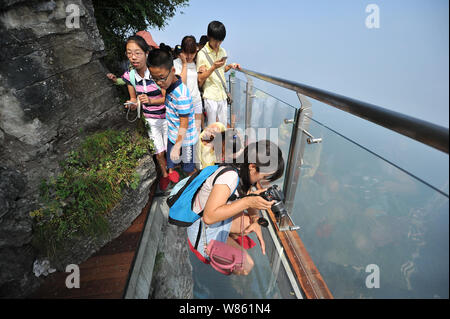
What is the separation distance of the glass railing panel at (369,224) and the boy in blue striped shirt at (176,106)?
55.2 inches

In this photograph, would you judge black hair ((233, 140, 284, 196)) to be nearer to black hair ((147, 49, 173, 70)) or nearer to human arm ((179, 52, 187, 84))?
black hair ((147, 49, 173, 70))

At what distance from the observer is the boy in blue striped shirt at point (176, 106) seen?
2044 mm

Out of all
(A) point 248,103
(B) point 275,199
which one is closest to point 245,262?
(B) point 275,199

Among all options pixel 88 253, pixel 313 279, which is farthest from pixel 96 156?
pixel 313 279

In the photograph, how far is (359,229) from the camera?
53.7 inches

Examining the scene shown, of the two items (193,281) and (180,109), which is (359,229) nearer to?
(180,109)

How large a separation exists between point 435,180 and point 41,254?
3.33 m

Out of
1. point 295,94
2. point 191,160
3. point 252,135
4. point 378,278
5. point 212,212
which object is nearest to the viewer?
point 378,278

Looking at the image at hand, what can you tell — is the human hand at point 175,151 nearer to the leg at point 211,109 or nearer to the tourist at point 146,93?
the tourist at point 146,93

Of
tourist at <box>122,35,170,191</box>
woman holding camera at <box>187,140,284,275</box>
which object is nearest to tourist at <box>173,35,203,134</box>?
tourist at <box>122,35,170,191</box>

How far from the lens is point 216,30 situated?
298 centimetres

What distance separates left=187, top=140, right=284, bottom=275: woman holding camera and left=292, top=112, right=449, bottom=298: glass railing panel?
0.42 metres

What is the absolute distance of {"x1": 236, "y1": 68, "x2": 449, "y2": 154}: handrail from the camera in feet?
2.52

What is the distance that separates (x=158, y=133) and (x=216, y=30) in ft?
5.76
